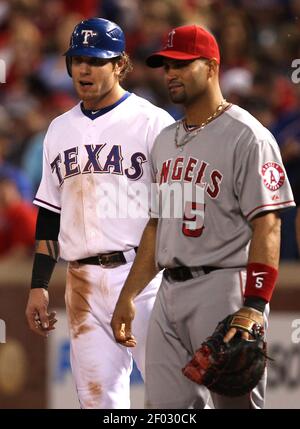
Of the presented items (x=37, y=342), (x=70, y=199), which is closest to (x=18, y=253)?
(x=37, y=342)

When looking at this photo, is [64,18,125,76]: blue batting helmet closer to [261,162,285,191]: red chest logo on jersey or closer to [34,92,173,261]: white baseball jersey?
[34,92,173,261]: white baseball jersey

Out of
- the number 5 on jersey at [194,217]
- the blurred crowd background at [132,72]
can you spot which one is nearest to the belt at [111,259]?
the number 5 on jersey at [194,217]

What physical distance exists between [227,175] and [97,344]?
1.15 meters

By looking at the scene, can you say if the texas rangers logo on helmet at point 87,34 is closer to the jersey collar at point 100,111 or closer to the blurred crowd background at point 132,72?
the jersey collar at point 100,111

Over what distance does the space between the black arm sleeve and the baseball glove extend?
4.17 ft

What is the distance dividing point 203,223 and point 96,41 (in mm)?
1117

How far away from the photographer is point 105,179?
502cm

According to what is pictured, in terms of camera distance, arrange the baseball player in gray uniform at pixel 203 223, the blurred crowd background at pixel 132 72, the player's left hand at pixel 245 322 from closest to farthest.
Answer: the player's left hand at pixel 245 322 → the baseball player in gray uniform at pixel 203 223 → the blurred crowd background at pixel 132 72

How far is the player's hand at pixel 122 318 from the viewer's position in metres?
4.55

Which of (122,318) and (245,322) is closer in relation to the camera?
(245,322)

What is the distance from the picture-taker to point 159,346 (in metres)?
4.41

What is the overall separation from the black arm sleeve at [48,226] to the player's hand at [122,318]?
0.75 meters
